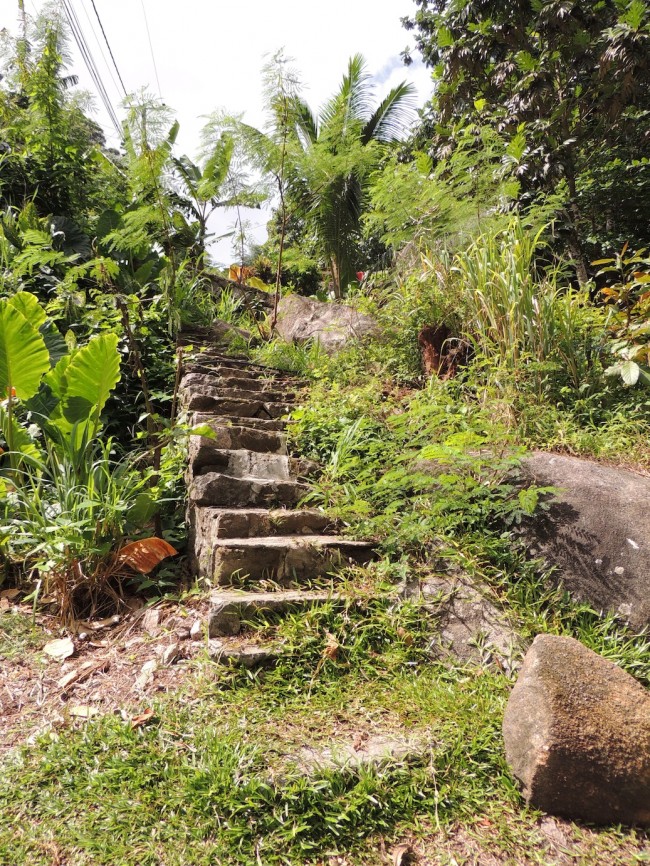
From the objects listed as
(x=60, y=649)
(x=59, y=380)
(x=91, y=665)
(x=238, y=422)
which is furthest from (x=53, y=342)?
(x=91, y=665)

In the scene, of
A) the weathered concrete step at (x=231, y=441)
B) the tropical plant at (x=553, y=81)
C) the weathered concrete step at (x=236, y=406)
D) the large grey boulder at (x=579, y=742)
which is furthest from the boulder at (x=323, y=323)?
the large grey boulder at (x=579, y=742)

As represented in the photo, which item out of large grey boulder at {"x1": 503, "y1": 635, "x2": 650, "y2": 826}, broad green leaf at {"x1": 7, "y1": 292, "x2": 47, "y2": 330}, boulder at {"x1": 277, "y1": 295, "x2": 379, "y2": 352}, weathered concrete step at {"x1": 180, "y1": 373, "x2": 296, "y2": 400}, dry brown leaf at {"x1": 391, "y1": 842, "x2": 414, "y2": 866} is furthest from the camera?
boulder at {"x1": 277, "y1": 295, "x2": 379, "y2": 352}

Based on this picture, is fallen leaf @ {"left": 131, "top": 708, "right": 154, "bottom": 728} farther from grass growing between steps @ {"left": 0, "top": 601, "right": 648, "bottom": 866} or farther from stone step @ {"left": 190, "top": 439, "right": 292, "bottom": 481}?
stone step @ {"left": 190, "top": 439, "right": 292, "bottom": 481}

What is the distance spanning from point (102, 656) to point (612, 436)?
2859mm

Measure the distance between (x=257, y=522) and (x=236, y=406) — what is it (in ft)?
5.17

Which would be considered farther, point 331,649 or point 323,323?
point 323,323

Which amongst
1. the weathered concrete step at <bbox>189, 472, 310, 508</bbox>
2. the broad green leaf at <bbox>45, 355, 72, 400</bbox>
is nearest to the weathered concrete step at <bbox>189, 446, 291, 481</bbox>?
the weathered concrete step at <bbox>189, 472, 310, 508</bbox>

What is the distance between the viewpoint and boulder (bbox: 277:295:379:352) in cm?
511

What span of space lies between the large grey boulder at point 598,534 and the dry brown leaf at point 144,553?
183 centimetres

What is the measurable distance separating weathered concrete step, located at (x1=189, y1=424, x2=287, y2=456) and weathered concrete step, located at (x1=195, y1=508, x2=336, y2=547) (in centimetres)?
→ 44

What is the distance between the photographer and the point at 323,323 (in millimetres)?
5809

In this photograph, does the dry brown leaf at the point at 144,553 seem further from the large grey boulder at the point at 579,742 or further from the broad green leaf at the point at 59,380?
the large grey boulder at the point at 579,742

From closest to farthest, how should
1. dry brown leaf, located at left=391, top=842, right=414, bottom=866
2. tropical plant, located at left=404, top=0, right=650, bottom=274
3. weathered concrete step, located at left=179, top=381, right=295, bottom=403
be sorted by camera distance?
dry brown leaf, located at left=391, top=842, right=414, bottom=866 < weathered concrete step, located at left=179, top=381, right=295, bottom=403 < tropical plant, located at left=404, top=0, right=650, bottom=274

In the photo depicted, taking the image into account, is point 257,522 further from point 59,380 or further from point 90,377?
point 59,380
